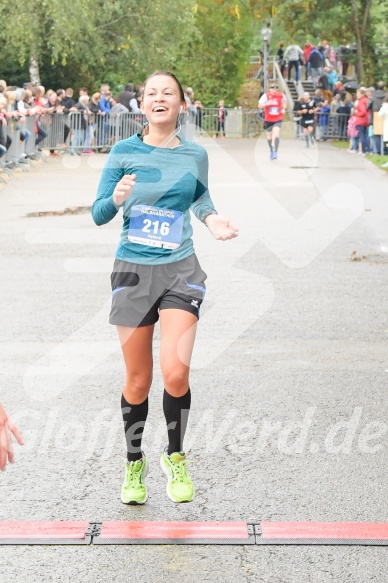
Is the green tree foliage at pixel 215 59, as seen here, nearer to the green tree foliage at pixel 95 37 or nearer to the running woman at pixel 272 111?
the green tree foliage at pixel 95 37

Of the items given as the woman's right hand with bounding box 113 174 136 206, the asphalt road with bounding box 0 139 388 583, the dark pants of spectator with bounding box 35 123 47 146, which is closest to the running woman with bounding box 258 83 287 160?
the dark pants of spectator with bounding box 35 123 47 146

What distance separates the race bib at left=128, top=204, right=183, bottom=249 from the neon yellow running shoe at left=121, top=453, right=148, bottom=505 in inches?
37.7

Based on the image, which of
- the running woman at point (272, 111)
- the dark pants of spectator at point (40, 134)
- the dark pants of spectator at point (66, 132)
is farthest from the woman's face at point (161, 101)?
the running woman at point (272, 111)

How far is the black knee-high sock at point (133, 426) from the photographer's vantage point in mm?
5203

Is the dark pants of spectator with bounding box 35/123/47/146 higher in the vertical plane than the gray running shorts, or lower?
lower

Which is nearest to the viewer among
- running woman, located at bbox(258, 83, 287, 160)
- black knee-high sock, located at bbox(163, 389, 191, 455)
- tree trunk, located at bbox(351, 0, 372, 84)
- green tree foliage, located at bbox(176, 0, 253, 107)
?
black knee-high sock, located at bbox(163, 389, 191, 455)

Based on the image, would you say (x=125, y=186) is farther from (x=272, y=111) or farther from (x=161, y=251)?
(x=272, y=111)

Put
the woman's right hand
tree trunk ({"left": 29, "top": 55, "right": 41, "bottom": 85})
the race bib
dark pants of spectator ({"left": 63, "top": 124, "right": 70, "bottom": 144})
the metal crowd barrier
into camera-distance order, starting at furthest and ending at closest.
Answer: tree trunk ({"left": 29, "top": 55, "right": 41, "bottom": 85}) → dark pants of spectator ({"left": 63, "top": 124, "right": 70, "bottom": 144}) → the metal crowd barrier → the race bib → the woman's right hand

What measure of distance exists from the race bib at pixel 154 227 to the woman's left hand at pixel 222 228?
0.14 m

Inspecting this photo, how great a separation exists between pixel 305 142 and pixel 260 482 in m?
35.3

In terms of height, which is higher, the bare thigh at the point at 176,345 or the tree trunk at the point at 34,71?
the bare thigh at the point at 176,345

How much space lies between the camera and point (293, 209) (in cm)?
1855

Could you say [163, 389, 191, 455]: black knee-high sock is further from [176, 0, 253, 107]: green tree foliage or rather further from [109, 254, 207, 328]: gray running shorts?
[176, 0, 253, 107]: green tree foliage

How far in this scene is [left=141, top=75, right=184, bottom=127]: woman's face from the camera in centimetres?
502
